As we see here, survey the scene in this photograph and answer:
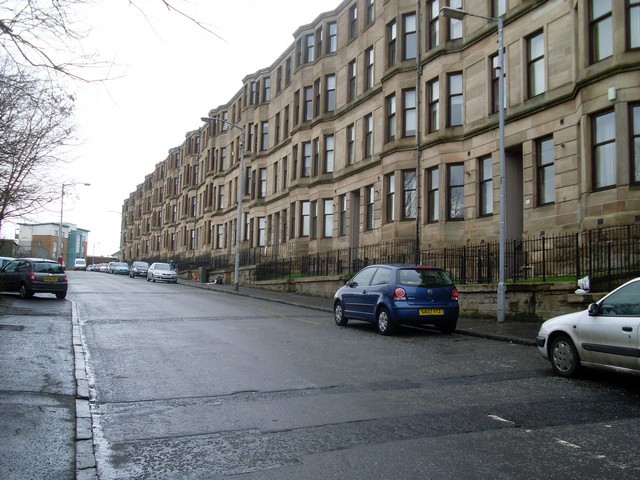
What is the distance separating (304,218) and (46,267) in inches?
656

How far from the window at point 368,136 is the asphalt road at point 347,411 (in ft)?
58.9

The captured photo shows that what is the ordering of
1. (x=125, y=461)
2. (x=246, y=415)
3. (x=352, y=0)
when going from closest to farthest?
(x=125, y=461)
(x=246, y=415)
(x=352, y=0)

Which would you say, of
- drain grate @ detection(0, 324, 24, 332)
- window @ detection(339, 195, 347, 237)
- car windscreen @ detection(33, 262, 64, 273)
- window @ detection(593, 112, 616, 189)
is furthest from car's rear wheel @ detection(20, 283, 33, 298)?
window @ detection(593, 112, 616, 189)

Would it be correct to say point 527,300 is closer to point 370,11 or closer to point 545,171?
point 545,171

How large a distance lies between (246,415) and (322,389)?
1523mm

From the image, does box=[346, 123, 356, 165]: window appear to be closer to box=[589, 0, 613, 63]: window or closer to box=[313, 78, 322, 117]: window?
box=[313, 78, 322, 117]: window

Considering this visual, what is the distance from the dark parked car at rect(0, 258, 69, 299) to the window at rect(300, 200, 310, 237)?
1579 centimetres

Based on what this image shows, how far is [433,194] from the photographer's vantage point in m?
23.3

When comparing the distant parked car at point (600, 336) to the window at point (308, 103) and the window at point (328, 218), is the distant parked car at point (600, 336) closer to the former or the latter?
the window at point (328, 218)

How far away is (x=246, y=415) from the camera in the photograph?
622 centimetres

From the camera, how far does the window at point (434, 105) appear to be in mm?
23328

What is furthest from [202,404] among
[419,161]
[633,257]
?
[419,161]

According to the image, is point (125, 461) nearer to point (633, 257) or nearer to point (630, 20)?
point (633, 257)

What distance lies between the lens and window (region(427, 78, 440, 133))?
23328mm
